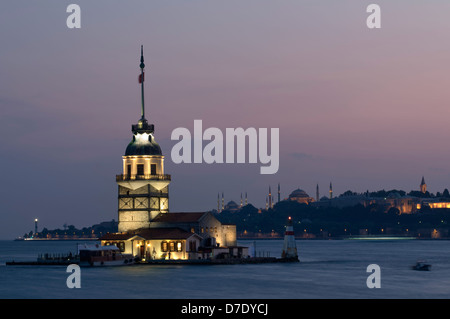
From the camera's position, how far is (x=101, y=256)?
342 ft

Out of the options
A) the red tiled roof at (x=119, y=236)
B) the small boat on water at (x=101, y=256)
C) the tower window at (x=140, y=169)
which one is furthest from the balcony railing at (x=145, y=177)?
the small boat on water at (x=101, y=256)

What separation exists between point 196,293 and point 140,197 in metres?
37.2

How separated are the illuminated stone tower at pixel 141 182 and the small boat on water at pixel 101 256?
8.03 m

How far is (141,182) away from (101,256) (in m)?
13.2

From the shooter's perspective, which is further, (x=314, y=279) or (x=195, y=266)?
(x=195, y=266)

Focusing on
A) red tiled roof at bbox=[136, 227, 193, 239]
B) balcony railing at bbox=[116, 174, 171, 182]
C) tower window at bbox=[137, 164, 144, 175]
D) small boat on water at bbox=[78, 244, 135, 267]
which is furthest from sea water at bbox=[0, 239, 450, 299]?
tower window at bbox=[137, 164, 144, 175]

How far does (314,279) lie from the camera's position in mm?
94125

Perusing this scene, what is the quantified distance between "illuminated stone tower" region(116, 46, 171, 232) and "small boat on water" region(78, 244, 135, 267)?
8.03 m

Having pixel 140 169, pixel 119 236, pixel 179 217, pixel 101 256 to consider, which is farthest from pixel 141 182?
pixel 101 256

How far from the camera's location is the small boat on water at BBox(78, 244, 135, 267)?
340ft
